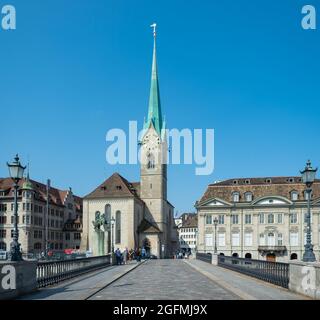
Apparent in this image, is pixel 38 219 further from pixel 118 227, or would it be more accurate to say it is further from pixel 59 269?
pixel 59 269

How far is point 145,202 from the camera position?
4011 inches

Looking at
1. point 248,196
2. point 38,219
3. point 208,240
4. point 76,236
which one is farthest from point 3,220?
→ point 248,196

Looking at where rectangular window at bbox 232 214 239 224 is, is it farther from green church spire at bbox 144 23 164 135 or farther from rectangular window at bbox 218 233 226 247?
green church spire at bbox 144 23 164 135

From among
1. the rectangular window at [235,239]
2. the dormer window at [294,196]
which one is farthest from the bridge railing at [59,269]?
the dormer window at [294,196]

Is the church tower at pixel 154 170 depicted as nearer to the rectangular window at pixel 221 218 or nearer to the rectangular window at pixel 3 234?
the rectangular window at pixel 221 218

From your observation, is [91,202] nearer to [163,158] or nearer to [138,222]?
[138,222]

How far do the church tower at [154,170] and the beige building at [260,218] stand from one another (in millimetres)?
12818

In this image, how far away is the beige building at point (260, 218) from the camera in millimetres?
85188

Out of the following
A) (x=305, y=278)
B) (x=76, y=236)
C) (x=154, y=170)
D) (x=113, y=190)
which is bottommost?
(x=76, y=236)

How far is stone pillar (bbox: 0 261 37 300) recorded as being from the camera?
1482cm

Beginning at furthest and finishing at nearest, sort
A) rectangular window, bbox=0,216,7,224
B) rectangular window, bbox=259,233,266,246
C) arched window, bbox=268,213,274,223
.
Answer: rectangular window, bbox=0,216,7,224, arched window, bbox=268,213,274,223, rectangular window, bbox=259,233,266,246

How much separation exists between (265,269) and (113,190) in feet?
241

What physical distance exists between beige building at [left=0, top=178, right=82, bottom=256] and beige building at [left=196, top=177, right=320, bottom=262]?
28437 millimetres

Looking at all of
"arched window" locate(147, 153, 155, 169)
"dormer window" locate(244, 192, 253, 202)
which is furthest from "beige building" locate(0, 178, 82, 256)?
"dormer window" locate(244, 192, 253, 202)
